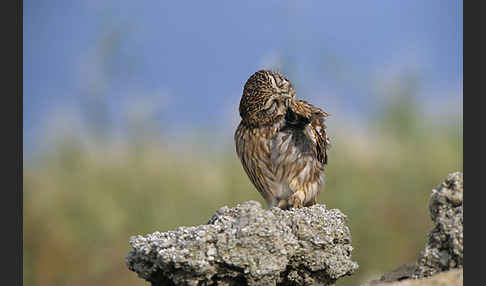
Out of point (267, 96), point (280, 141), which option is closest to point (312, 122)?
point (280, 141)

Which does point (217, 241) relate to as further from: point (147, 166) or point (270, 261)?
point (147, 166)

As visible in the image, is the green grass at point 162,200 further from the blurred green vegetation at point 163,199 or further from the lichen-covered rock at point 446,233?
the lichen-covered rock at point 446,233

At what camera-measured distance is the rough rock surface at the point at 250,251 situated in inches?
140

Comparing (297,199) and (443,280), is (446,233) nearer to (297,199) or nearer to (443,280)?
(443,280)

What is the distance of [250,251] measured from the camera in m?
3.60

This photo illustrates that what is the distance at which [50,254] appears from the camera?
850cm

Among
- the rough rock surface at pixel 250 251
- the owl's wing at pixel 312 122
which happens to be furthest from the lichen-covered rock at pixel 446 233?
the owl's wing at pixel 312 122

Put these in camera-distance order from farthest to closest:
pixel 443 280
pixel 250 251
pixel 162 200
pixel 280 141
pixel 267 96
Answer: pixel 162 200
pixel 280 141
pixel 267 96
pixel 250 251
pixel 443 280

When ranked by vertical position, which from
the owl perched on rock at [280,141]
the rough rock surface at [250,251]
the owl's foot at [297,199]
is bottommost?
the rough rock surface at [250,251]

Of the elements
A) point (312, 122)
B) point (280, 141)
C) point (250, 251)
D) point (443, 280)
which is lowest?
point (443, 280)

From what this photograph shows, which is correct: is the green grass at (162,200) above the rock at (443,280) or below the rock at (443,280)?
above

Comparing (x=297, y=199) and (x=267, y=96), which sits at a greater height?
(x=267, y=96)

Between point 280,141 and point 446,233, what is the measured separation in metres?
1.63

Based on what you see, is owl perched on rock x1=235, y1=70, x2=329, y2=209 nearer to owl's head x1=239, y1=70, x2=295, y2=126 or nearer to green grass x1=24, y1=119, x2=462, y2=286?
owl's head x1=239, y1=70, x2=295, y2=126
